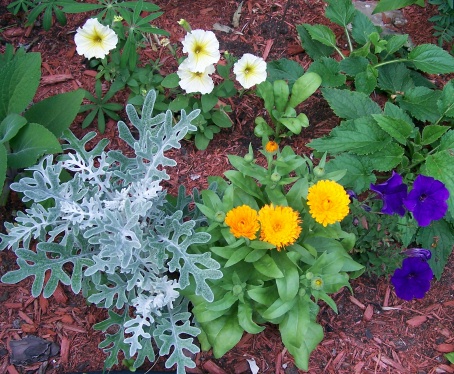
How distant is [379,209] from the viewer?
2.12 m

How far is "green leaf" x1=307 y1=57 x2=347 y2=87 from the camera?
8.44ft

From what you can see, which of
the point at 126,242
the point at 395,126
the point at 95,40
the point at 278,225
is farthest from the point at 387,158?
the point at 95,40

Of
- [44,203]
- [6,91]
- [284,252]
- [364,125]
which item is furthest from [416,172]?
[6,91]

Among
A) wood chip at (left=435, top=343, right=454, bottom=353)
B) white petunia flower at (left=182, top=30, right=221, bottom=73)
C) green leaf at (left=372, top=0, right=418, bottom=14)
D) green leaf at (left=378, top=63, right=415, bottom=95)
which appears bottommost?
wood chip at (left=435, top=343, right=454, bottom=353)

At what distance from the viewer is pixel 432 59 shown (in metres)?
2.59

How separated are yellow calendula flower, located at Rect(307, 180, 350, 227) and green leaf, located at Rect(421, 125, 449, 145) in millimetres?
1010

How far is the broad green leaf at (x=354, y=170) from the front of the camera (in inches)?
91.9

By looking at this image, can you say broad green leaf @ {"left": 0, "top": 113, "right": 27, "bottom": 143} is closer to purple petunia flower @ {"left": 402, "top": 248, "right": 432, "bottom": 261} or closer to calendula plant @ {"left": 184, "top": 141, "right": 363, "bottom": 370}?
calendula plant @ {"left": 184, "top": 141, "right": 363, "bottom": 370}

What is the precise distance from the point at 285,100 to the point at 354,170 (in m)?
0.48

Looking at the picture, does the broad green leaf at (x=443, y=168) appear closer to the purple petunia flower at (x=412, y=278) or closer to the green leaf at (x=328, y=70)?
Result: the purple petunia flower at (x=412, y=278)

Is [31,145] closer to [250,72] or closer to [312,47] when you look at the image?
[250,72]

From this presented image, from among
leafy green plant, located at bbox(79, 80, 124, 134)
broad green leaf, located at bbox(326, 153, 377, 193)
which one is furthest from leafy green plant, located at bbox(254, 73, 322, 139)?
leafy green plant, located at bbox(79, 80, 124, 134)

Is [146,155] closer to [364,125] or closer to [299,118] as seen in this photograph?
[299,118]

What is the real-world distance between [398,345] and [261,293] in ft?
2.61
